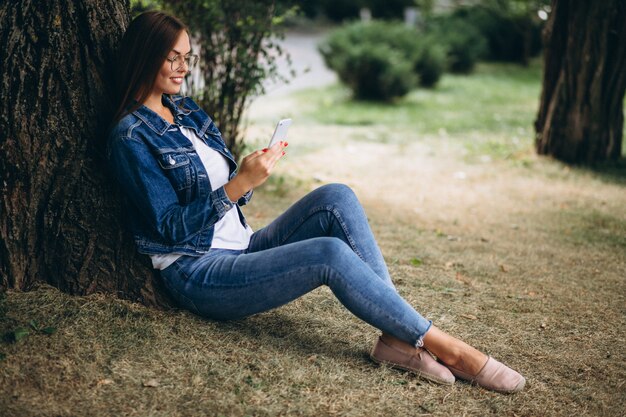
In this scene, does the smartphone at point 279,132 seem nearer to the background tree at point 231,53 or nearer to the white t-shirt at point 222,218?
the white t-shirt at point 222,218

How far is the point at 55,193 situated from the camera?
2828 millimetres

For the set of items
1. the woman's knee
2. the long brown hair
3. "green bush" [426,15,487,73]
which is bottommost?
the woman's knee

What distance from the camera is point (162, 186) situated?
2668 mm

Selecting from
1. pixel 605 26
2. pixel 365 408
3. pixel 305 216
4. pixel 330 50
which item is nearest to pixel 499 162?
pixel 605 26

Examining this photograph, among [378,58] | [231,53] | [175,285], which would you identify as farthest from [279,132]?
[378,58]

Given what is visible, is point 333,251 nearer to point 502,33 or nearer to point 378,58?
point 378,58

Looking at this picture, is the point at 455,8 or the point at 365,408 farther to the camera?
the point at 455,8

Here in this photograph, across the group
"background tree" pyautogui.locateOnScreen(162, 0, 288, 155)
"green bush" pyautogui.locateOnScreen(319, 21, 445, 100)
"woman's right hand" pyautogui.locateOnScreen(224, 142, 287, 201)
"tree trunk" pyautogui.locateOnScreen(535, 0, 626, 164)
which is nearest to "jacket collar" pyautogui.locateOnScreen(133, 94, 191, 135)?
"woman's right hand" pyautogui.locateOnScreen(224, 142, 287, 201)

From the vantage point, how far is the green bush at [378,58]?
462 inches

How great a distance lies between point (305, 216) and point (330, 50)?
1055 centimetres

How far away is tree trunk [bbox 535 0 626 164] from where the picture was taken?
674cm

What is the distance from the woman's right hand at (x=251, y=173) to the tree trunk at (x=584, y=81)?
17.1 feet

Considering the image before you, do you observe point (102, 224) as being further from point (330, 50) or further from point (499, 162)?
point (330, 50)

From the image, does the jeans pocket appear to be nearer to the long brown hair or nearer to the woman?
the woman
